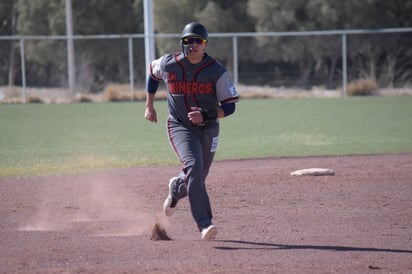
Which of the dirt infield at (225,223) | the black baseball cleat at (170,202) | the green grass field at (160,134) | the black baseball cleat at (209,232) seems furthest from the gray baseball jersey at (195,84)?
the green grass field at (160,134)

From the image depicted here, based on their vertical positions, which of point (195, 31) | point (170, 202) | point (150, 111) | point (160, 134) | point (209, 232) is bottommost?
point (160, 134)

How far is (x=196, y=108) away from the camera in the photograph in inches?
265

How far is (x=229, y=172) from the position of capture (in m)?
11.8

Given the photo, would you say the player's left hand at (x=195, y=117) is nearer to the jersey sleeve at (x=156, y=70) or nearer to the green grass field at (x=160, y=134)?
the jersey sleeve at (x=156, y=70)

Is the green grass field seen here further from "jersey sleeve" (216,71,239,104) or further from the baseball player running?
"jersey sleeve" (216,71,239,104)

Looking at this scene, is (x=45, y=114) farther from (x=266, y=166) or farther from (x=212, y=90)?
(x=212, y=90)

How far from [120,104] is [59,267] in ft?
65.9

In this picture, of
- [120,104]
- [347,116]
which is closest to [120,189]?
[347,116]

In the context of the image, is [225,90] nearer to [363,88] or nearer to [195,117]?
[195,117]

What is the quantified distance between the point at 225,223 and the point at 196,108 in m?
1.65

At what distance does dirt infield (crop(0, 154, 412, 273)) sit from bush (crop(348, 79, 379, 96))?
1683 centimetres

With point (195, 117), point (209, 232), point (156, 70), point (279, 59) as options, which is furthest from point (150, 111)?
point (279, 59)

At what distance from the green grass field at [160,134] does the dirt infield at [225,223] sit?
1.66 metres

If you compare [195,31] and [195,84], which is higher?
[195,31]
